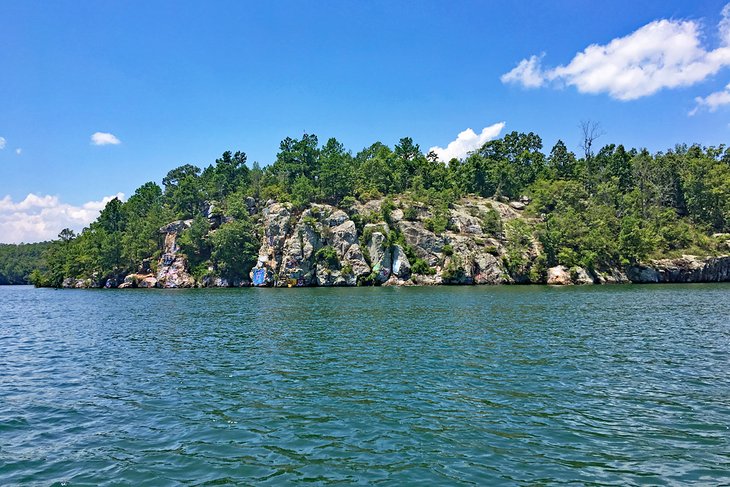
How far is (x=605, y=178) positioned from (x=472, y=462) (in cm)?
15085

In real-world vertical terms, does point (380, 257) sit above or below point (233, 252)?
below

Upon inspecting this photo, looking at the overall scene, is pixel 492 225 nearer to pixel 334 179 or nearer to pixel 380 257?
pixel 380 257

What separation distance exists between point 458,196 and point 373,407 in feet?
407

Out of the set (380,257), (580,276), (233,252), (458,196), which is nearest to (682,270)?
(580,276)

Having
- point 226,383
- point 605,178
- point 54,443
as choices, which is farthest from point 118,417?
point 605,178

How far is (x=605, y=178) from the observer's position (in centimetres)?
14088

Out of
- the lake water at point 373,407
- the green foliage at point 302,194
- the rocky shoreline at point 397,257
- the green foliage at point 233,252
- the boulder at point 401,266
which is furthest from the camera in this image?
the green foliage at point 302,194

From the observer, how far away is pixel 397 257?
104 metres

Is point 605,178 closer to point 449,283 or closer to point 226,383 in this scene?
point 449,283

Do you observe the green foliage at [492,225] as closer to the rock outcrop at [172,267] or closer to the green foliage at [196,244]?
the green foliage at [196,244]

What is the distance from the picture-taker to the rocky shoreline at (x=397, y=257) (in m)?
102

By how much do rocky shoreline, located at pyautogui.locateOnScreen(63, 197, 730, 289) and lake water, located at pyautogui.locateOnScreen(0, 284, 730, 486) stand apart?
69125 millimetres

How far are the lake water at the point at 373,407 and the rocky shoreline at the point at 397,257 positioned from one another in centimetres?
6913

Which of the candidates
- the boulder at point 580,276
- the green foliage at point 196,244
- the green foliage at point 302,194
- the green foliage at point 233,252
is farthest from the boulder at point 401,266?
the green foliage at point 196,244
